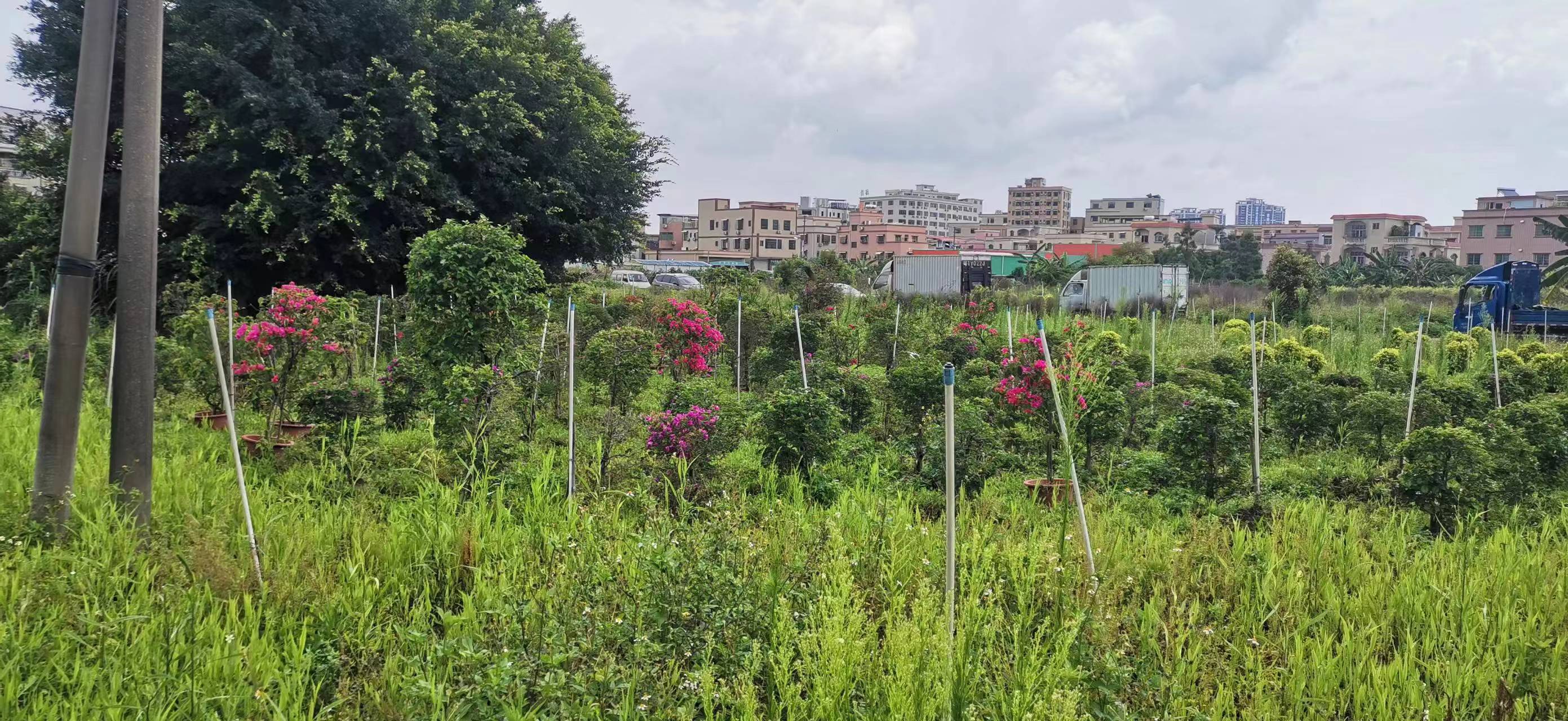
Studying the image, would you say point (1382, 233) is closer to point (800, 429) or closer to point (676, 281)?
point (676, 281)

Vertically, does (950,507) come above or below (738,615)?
above

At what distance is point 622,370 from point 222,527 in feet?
13.2

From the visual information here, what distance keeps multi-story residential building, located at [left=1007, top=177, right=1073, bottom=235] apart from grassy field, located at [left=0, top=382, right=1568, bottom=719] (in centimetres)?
10485

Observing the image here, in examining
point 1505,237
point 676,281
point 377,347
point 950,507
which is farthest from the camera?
point 1505,237

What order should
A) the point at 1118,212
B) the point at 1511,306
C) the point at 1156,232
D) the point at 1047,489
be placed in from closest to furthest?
the point at 1047,489 < the point at 1511,306 < the point at 1156,232 < the point at 1118,212

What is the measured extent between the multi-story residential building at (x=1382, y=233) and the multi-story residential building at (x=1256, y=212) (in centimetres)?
10762

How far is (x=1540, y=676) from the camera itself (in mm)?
3143

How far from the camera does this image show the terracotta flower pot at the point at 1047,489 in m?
5.46

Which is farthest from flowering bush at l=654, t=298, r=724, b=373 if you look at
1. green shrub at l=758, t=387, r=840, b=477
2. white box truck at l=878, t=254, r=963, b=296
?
white box truck at l=878, t=254, r=963, b=296

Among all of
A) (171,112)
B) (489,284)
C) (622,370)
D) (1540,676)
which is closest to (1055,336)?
(622,370)

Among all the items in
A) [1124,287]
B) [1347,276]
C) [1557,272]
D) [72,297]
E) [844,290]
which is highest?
[1347,276]

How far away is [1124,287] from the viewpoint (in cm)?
2366

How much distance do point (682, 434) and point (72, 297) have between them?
10.1 feet

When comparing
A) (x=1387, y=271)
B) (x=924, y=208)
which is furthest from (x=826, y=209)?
(x=1387, y=271)
